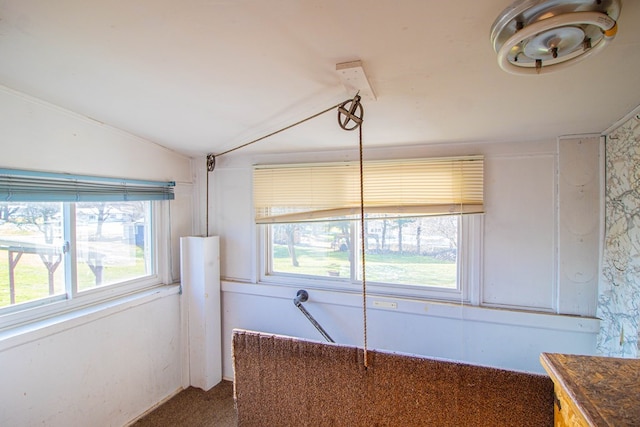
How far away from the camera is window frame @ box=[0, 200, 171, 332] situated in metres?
1.79

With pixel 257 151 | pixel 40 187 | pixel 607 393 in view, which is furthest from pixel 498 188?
pixel 40 187

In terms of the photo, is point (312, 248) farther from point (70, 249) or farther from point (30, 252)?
point (30, 252)

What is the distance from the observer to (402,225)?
2395 mm

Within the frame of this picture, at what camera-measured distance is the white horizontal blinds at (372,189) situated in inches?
84.0

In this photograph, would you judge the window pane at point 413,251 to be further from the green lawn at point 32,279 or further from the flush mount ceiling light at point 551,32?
the green lawn at point 32,279

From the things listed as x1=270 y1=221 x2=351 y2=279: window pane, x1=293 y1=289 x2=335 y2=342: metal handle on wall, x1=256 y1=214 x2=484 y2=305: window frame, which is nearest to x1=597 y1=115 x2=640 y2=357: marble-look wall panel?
x1=256 y1=214 x2=484 y2=305: window frame

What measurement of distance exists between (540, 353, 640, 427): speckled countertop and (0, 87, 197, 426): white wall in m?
2.49

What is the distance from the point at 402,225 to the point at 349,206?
0.45m

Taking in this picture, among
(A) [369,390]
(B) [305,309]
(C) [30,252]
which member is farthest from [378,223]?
(C) [30,252]

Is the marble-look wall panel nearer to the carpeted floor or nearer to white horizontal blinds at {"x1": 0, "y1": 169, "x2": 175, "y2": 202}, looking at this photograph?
the carpeted floor

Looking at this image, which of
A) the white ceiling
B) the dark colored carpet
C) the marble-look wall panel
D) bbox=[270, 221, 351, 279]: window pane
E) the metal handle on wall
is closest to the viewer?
the white ceiling

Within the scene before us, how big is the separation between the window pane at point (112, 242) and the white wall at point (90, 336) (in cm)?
22

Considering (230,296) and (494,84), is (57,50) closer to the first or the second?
(494,84)

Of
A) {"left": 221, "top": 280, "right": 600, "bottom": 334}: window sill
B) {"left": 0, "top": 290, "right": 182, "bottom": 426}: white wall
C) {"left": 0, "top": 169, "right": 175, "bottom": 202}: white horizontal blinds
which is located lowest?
{"left": 0, "top": 290, "right": 182, "bottom": 426}: white wall
